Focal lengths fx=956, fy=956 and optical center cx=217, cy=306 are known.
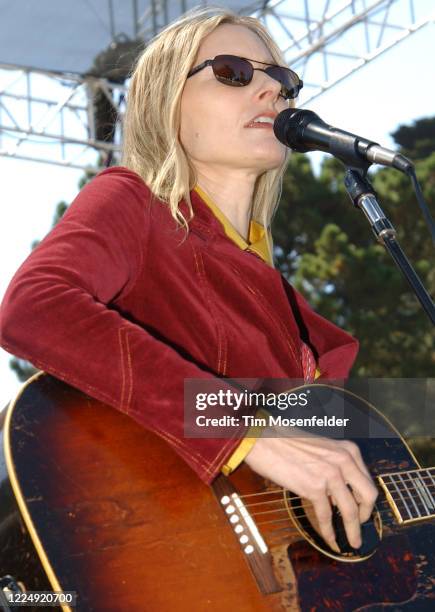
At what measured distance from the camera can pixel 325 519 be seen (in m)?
1.98

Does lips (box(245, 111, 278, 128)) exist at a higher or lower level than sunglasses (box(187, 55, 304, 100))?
lower

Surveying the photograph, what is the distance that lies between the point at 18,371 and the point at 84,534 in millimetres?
15235

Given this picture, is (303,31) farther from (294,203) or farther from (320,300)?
(294,203)

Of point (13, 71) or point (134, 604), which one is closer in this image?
point (134, 604)

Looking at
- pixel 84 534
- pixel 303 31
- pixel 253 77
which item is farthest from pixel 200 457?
pixel 303 31

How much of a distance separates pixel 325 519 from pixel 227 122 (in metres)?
1.21

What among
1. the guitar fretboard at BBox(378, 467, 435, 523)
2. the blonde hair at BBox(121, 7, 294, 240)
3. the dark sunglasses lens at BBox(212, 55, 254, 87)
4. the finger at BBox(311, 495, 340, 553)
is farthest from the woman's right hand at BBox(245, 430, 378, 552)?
the dark sunglasses lens at BBox(212, 55, 254, 87)

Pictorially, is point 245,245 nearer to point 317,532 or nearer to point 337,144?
point 337,144

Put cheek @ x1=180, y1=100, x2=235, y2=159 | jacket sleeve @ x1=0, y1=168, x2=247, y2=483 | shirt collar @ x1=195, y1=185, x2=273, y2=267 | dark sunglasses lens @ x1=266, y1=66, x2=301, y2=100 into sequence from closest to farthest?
1. jacket sleeve @ x1=0, y1=168, x2=247, y2=483
2. shirt collar @ x1=195, y1=185, x2=273, y2=267
3. cheek @ x1=180, y1=100, x2=235, y2=159
4. dark sunglasses lens @ x1=266, y1=66, x2=301, y2=100

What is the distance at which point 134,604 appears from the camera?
179 cm

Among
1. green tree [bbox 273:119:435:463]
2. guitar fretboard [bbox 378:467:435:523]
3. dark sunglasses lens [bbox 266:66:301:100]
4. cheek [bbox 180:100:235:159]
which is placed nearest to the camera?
guitar fretboard [bbox 378:467:435:523]

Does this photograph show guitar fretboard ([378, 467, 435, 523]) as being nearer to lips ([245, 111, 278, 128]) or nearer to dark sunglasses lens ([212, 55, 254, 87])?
lips ([245, 111, 278, 128])

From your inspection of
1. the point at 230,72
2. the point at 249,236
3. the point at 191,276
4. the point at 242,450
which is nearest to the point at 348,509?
the point at 242,450

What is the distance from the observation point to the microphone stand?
78.9 inches
